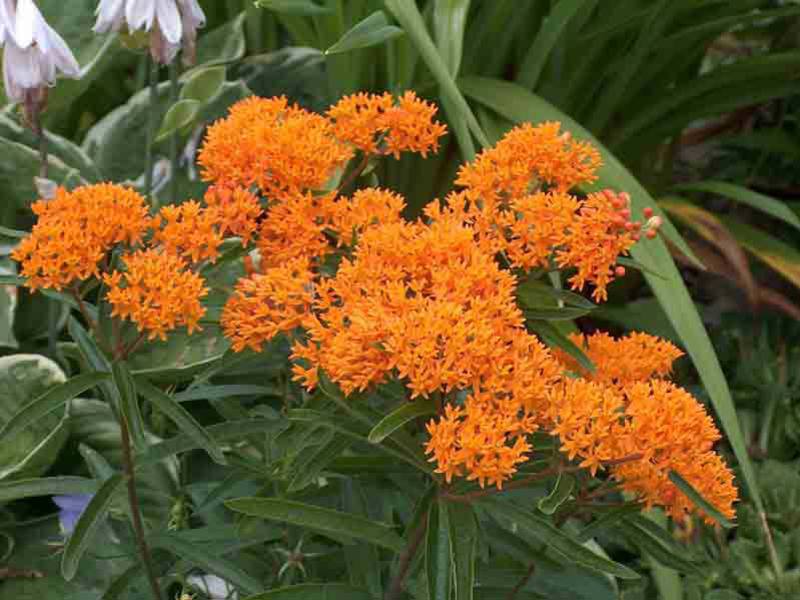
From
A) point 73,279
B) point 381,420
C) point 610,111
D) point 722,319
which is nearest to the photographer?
point 381,420

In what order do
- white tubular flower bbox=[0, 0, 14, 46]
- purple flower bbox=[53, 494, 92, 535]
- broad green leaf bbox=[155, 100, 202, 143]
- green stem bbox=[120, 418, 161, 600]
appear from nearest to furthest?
green stem bbox=[120, 418, 161, 600]
white tubular flower bbox=[0, 0, 14, 46]
purple flower bbox=[53, 494, 92, 535]
broad green leaf bbox=[155, 100, 202, 143]

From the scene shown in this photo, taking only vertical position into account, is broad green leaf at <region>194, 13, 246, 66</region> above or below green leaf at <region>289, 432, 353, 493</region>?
above

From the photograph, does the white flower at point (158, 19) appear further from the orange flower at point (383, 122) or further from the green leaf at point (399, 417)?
the green leaf at point (399, 417)

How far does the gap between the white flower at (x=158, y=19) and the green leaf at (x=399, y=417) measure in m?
0.57

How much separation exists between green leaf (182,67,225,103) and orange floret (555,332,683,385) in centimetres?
84

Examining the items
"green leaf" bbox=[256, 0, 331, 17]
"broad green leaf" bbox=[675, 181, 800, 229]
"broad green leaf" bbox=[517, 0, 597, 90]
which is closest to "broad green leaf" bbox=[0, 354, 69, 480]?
"green leaf" bbox=[256, 0, 331, 17]

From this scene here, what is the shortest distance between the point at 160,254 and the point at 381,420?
28 cm

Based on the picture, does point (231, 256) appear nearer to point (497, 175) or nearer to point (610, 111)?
point (497, 175)

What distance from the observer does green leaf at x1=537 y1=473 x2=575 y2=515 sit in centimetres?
88

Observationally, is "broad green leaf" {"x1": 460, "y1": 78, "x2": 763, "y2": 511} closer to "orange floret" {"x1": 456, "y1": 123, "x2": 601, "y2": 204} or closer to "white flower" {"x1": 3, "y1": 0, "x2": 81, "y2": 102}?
"orange floret" {"x1": 456, "y1": 123, "x2": 601, "y2": 204}

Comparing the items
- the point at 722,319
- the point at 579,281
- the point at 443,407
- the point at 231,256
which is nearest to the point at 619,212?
the point at 579,281

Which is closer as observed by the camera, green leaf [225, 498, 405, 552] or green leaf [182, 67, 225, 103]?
green leaf [225, 498, 405, 552]

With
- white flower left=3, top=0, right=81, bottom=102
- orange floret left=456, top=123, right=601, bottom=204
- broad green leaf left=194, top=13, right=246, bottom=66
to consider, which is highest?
white flower left=3, top=0, right=81, bottom=102

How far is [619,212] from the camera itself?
1026mm
